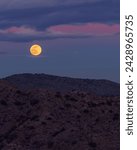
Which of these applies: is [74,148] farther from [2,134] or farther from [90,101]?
[90,101]

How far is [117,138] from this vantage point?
47875 millimetres

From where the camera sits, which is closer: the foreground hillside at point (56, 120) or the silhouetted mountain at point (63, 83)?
the foreground hillside at point (56, 120)

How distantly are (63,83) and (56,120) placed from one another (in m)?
95.5

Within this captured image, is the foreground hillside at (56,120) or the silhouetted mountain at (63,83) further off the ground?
the foreground hillside at (56,120)

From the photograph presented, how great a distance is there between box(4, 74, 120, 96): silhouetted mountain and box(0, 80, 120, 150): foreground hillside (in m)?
77.3

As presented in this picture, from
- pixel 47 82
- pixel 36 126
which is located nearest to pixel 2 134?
pixel 36 126

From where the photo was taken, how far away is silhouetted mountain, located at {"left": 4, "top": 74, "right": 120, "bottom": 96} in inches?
5576

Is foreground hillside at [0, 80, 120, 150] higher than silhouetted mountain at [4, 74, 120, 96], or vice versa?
foreground hillside at [0, 80, 120, 150]

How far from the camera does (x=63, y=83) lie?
5842 inches

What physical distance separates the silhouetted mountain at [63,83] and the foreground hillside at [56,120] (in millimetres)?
77264

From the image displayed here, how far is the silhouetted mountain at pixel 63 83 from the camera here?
465 feet

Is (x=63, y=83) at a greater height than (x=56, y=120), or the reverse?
(x=56, y=120)

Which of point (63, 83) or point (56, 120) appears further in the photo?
point (63, 83)

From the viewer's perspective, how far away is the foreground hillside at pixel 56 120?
1858 inches
